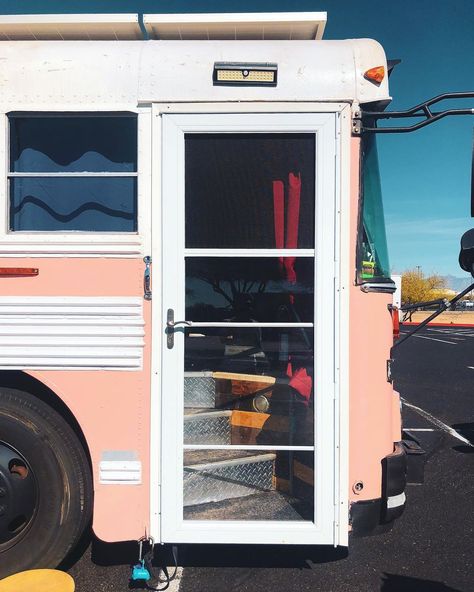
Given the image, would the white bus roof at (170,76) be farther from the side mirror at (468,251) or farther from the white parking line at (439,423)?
the white parking line at (439,423)

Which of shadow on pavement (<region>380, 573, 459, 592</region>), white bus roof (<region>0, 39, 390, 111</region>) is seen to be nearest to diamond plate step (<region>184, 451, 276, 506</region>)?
shadow on pavement (<region>380, 573, 459, 592</region>)

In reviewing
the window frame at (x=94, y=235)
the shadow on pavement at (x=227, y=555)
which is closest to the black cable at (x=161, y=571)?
the shadow on pavement at (x=227, y=555)

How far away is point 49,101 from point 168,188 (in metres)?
0.73

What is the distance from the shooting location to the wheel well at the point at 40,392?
257cm

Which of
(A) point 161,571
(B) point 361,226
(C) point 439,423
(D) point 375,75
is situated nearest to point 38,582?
(A) point 161,571

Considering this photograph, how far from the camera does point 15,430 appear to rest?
8.26 feet

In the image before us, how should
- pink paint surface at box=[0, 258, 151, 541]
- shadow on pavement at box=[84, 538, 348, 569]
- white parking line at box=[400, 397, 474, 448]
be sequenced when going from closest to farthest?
pink paint surface at box=[0, 258, 151, 541], shadow on pavement at box=[84, 538, 348, 569], white parking line at box=[400, 397, 474, 448]

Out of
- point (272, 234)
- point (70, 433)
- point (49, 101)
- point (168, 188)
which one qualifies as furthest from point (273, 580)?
point (49, 101)

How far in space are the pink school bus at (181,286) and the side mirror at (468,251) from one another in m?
0.47

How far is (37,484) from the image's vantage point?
254cm

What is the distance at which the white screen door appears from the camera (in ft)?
8.13

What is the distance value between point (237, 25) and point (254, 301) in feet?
4.76

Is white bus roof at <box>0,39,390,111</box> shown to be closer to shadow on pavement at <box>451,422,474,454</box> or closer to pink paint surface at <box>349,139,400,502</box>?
pink paint surface at <box>349,139,400,502</box>

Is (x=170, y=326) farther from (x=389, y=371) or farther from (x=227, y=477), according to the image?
(x=389, y=371)
